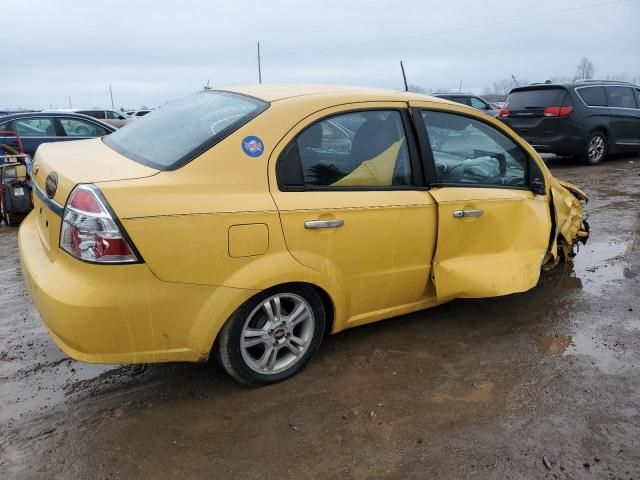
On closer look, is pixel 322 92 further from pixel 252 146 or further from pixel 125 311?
pixel 125 311

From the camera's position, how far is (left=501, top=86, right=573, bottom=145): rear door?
10234 mm

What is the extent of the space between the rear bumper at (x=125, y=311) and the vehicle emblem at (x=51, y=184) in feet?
1.10

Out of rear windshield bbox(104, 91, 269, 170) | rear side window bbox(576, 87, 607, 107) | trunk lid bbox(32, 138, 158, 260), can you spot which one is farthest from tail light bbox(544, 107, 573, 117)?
trunk lid bbox(32, 138, 158, 260)

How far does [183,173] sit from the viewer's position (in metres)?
2.54

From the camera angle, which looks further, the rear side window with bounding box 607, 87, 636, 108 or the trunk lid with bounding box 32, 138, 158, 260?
the rear side window with bounding box 607, 87, 636, 108

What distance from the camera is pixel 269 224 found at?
2.62 meters

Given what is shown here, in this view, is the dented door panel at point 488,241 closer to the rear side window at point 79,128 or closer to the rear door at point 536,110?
the rear door at point 536,110

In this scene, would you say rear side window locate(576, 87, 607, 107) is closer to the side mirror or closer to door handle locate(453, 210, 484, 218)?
the side mirror

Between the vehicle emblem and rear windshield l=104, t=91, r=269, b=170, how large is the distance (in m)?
0.39

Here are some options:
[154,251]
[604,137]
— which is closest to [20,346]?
[154,251]

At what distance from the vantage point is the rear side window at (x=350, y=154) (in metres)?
2.81

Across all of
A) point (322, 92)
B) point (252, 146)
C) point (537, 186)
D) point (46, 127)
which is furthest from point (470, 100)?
point (252, 146)

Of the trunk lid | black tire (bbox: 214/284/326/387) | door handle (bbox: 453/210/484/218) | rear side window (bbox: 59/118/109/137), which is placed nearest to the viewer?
the trunk lid

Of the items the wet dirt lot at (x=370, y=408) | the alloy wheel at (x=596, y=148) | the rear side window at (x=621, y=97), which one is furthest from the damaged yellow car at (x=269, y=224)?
the rear side window at (x=621, y=97)
